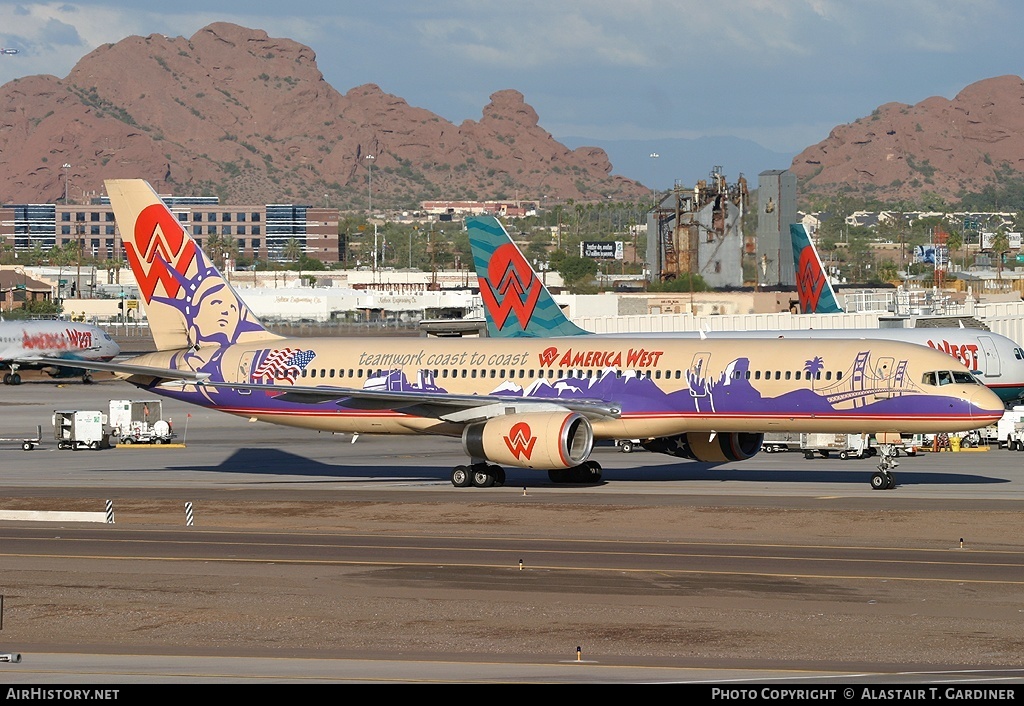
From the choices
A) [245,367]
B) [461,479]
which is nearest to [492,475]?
[461,479]

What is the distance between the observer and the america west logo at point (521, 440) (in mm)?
45500

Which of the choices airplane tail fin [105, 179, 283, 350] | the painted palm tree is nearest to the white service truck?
airplane tail fin [105, 179, 283, 350]

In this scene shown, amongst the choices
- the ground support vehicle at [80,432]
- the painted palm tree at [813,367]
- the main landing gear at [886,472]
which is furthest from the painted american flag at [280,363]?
the main landing gear at [886,472]

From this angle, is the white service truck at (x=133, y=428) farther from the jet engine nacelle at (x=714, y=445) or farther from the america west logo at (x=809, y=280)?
the america west logo at (x=809, y=280)

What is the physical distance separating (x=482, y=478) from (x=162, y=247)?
1508cm

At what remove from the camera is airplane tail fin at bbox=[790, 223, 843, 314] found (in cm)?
8769

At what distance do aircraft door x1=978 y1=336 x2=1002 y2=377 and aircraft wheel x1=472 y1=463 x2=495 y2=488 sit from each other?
86.0ft

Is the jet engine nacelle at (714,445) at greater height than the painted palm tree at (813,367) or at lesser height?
lesser

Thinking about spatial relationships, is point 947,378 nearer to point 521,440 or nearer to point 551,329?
point 521,440

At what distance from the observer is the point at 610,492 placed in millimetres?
46594

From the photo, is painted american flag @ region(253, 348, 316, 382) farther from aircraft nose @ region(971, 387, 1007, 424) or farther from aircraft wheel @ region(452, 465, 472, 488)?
aircraft nose @ region(971, 387, 1007, 424)

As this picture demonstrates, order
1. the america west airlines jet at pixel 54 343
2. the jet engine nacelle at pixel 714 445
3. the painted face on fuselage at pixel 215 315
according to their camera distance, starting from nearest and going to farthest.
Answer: the jet engine nacelle at pixel 714 445, the painted face on fuselage at pixel 215 315, the america west airlines jet at pixel 54 343

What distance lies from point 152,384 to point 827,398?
2364 cm

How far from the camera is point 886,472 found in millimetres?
45906
